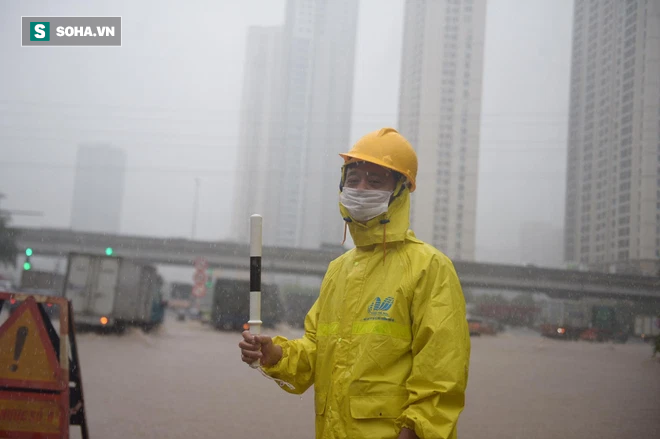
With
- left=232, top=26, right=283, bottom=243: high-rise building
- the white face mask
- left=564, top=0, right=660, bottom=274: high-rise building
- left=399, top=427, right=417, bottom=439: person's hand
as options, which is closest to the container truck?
left=564, top=0, right=660, bottom=274: high-rise building

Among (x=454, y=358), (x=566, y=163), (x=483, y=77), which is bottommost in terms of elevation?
(x=454, y=358)

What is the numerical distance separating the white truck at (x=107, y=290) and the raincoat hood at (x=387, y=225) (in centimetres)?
535

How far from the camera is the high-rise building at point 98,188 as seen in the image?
5992mm

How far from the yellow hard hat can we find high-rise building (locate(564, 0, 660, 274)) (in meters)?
3.02

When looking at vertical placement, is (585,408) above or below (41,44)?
below

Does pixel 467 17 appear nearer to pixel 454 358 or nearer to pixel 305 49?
pixel 305 49

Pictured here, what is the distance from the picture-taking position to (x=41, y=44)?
5.70m

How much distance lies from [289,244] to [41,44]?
313 centimetres

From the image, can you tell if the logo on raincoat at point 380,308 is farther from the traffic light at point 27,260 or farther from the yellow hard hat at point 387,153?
the traffic light at point 27,260

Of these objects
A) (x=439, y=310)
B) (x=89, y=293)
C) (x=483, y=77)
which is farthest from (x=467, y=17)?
(x=89, y=293)

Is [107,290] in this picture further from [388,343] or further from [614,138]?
[388,343]

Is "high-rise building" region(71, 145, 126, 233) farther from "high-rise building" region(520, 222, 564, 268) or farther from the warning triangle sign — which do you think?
"high-rise building" region(520, 222, 564, 268)

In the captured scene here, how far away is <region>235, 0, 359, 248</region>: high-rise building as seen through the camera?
5391 millimetres

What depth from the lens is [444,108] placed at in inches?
202
